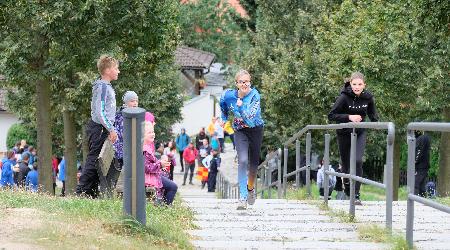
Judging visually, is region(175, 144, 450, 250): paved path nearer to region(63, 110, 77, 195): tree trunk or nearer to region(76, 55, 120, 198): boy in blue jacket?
region(76, 55, 120, 198): boy in blue jacket

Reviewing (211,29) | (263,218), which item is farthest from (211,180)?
(211,29)

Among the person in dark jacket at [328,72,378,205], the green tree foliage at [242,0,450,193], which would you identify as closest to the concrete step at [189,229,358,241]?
the person in dark jacket at [328,72,378,205]

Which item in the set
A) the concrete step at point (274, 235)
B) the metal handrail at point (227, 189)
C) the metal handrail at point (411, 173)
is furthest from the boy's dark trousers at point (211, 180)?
the metal handrail at point (411, 173)

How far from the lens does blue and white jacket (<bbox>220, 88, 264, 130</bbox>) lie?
39.7 ft

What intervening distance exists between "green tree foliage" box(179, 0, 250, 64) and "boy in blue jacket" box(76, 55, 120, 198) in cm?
6771

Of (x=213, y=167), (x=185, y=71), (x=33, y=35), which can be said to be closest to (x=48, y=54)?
(x=33, y=35)

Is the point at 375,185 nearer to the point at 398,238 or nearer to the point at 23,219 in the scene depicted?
the point at 398,238

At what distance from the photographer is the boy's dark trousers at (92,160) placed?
39.3 ft

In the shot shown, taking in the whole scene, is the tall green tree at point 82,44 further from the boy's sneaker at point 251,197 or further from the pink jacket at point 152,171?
the pink jacket at point 152,171

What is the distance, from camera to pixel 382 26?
2823cm

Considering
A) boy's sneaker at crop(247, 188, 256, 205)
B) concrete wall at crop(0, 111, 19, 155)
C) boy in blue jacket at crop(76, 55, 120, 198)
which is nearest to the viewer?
boy in blue jacket at crop(76, 55, 120, 198)

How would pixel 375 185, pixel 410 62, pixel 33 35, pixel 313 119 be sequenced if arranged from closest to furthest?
pixel 375 185
pixel 33 35
pixel 410 62
pixel 313 119

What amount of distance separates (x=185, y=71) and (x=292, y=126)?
36.3m

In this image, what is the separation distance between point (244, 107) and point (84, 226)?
446cm
